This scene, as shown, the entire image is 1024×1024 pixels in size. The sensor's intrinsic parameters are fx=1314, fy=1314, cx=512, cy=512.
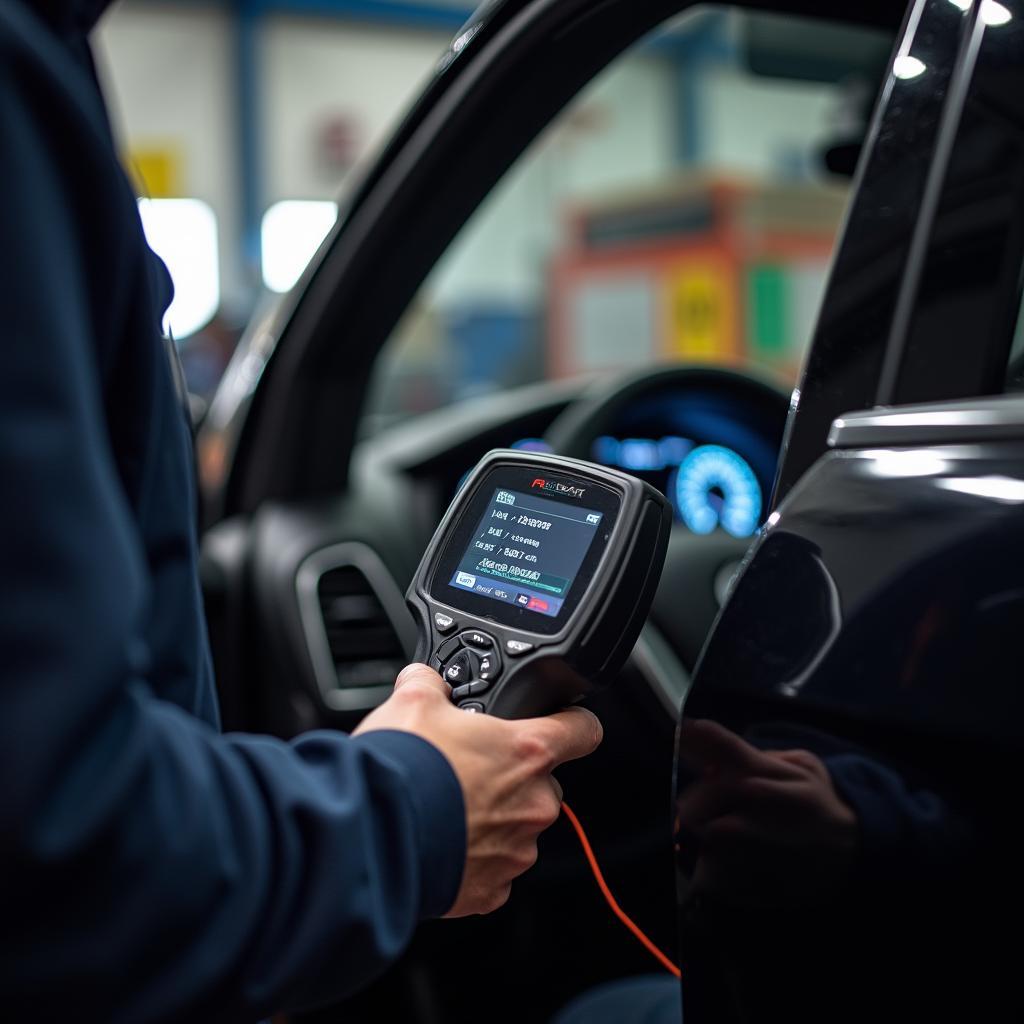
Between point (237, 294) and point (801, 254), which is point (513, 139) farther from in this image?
point (237, 294)

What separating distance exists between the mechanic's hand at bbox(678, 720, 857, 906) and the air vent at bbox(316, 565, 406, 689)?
2.89ft

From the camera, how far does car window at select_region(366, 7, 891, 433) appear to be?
9.00ft

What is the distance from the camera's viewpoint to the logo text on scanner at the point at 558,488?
83 cm

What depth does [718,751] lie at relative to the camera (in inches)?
29.8

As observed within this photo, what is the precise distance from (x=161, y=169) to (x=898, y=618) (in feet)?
29.7

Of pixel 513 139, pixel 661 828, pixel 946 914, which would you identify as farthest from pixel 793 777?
pixel 513 139

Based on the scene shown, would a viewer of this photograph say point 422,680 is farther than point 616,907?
No

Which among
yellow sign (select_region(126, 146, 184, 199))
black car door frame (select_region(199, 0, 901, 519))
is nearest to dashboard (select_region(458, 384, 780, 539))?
black car door frame (select_region(199, 0, 901, 519))

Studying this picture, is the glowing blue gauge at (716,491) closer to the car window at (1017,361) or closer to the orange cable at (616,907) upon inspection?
the orange cable at (616,907)

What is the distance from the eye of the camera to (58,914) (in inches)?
20.4

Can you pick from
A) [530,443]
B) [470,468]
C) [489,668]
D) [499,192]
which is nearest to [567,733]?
[489,668]

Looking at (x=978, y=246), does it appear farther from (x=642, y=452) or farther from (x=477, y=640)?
(x=642, y=452)

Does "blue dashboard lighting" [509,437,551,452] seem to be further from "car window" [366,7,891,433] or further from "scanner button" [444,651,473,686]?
"scanner button" [444,651,473,686]

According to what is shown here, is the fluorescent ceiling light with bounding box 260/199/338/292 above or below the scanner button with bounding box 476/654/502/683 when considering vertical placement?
above
